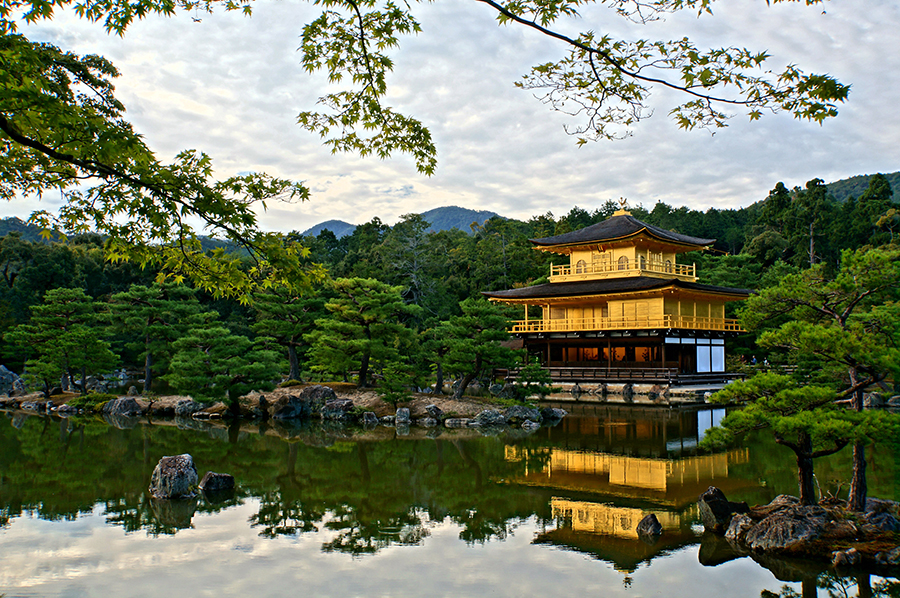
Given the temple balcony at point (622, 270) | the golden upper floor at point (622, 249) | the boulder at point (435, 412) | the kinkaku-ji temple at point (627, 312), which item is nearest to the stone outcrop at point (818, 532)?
the boulder at point (435, 412)

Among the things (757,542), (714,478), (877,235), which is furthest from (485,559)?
(877,235)

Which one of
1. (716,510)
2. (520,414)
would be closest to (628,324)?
(520,414)

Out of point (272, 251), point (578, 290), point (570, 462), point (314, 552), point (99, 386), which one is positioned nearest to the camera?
point (272, 251)

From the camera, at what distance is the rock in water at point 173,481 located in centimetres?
876

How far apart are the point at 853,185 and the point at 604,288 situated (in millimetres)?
71844

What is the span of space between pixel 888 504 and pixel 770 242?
38.1 meters

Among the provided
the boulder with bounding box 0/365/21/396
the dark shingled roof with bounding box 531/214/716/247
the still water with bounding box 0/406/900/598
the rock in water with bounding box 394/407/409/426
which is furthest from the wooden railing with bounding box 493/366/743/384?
the boulder with bounding box 0/365/21/396

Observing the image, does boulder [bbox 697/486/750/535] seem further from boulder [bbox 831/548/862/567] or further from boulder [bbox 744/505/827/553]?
boulder [bbox 831/548/862/567]

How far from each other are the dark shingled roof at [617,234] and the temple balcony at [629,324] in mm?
3804

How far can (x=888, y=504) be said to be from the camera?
22.1ft

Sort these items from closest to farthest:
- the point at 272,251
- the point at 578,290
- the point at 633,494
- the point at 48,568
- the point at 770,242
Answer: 1. the point at 272,251
2. the point at 48,568
3. the point at 633,494
4. the point at 578,290
5. the point at 770,242

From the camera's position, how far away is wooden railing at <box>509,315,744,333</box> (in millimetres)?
25266

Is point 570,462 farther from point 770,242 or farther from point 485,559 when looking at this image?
point 770,242

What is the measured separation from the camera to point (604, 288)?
88.6ft
